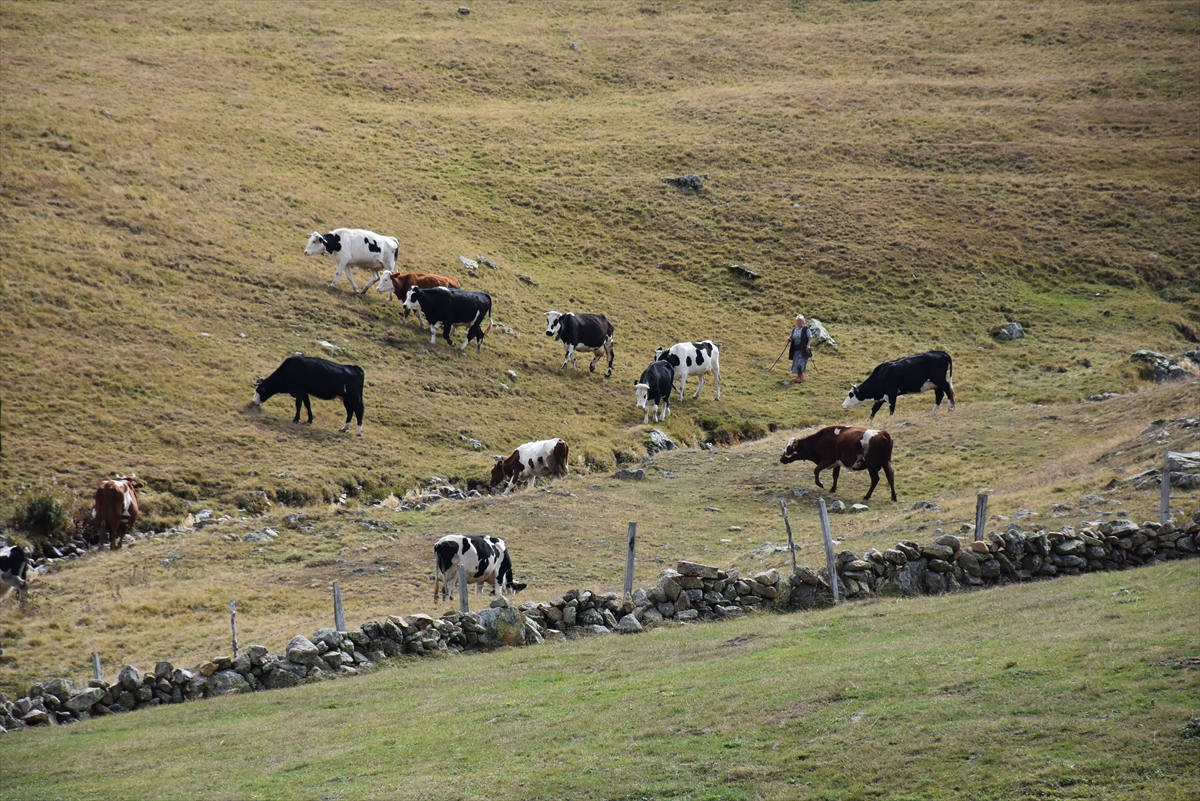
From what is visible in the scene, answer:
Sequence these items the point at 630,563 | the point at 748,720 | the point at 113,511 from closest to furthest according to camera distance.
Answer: the point at 748,720
the point at 630,563
the point at 113,511

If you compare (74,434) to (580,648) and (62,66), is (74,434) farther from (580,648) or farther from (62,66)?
(62,66)

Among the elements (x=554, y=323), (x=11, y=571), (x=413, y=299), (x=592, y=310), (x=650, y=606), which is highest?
(x=413, y=299)

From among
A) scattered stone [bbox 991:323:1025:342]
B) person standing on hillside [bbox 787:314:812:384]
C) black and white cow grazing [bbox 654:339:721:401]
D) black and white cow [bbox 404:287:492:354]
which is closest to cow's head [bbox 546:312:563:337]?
black and white cow [bbox 404:287:492:354]

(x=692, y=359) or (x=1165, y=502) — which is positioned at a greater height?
(x=1165, y=502)

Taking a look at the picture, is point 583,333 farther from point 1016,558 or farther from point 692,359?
point 1016,558

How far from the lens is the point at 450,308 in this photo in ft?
123

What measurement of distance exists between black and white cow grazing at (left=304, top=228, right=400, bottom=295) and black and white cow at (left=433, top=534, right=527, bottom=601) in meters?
20.8

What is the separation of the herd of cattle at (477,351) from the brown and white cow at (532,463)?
0.08ft

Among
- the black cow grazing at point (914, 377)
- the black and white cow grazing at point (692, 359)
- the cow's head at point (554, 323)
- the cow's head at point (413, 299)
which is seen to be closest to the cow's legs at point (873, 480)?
the black cow grazing at point (914, 377)

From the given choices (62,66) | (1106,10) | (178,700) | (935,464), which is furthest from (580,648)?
(1106,10)

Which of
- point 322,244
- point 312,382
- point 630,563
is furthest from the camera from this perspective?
point 322,244

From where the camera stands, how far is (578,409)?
118ft

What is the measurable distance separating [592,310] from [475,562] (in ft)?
82.0

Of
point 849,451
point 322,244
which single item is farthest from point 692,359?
point 322,244
